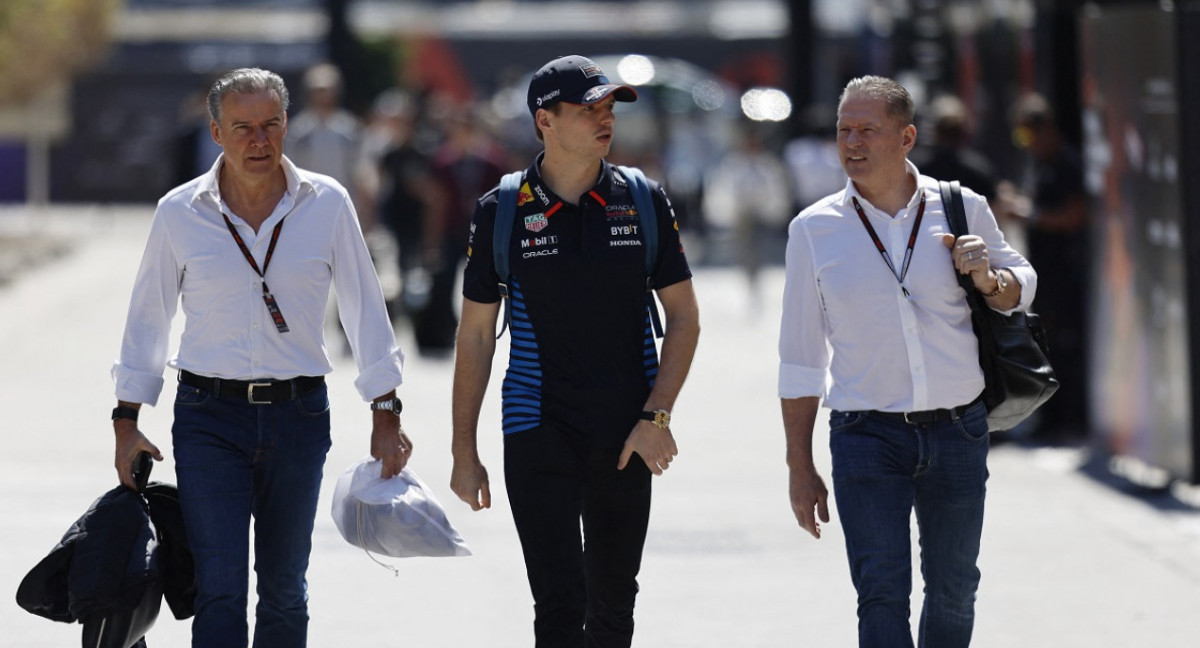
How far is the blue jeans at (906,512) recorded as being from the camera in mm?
4801

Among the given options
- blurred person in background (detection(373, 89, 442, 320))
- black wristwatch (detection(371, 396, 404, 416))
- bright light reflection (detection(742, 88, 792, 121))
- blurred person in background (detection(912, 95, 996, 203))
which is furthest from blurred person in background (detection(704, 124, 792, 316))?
bright light reflection (detection(742, 88, 792, 121))

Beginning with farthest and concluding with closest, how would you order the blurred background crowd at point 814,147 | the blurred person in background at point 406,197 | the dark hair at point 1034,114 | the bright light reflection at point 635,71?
the bright light reflection at point 635,71
the blurred person in background at point 406,197
the dark hair at point 1034,114
the blurred background crowd at point 814,147

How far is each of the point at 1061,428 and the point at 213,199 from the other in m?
7.21

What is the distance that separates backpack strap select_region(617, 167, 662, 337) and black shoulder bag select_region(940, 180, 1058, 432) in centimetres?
73

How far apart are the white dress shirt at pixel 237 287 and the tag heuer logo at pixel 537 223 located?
47 centimetres

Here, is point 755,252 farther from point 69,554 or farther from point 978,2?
point 69,554

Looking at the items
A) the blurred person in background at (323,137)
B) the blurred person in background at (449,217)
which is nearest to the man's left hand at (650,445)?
the blurred person in background at (323,137)

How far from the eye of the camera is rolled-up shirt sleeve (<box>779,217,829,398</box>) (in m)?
4.93

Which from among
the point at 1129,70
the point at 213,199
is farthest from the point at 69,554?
the point at 1129,70

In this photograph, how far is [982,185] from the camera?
9812 mm

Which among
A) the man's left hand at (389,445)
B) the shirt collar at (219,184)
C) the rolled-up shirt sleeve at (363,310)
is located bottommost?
the man's left hand at (389,445)

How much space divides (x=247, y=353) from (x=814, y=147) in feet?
54.0

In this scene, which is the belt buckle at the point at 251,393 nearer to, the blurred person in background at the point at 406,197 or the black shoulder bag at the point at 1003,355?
the black shoulder bag at the point at 1003,355

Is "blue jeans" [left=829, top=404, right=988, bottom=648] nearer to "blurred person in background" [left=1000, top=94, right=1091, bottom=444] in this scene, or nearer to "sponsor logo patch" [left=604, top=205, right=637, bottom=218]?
"sponsor logo patch" [left=604, top=205, right=637, bottom=218]
